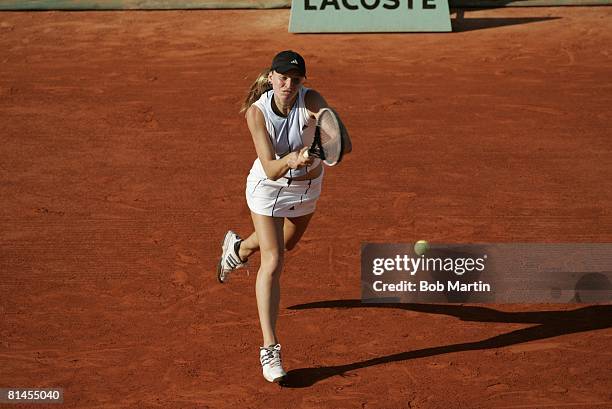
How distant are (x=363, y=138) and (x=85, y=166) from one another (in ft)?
10.1

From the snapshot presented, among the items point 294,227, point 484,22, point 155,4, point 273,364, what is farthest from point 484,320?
point 155,4

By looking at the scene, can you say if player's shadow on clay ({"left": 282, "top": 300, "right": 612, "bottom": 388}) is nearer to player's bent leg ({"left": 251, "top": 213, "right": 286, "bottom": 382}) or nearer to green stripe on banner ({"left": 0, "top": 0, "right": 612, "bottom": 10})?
player's bent leg ({"left": 251, "top": 213, "right": 286, "bottom": 382})

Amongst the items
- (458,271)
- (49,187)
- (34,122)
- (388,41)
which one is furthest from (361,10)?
(458,271)

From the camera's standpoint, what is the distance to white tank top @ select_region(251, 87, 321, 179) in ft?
20.6

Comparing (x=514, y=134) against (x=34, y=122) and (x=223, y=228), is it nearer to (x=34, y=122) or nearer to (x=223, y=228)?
(x=223, y=228)

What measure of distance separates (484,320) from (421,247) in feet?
3.82

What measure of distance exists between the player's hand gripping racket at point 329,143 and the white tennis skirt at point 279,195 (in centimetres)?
68

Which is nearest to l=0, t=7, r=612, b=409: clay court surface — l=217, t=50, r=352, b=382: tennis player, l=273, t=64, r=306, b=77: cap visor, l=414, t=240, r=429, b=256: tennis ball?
l=414, t=240, r=429, b=256: tennis ball

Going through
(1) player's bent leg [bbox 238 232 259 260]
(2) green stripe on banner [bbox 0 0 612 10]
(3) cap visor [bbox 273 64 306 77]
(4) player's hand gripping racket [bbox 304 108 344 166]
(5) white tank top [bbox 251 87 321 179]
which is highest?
(2) green stripe on banner [bbox 0 0 612 10]

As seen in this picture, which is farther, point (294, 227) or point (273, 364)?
point (294, 227)

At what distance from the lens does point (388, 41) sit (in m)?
14.3

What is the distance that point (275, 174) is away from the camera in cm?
609

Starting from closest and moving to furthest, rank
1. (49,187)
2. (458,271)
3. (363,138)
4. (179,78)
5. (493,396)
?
(493,396) < (458,271) < (49,187) < (363,138) < (179,78)

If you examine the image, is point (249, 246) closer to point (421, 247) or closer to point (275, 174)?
point (275, 174)
